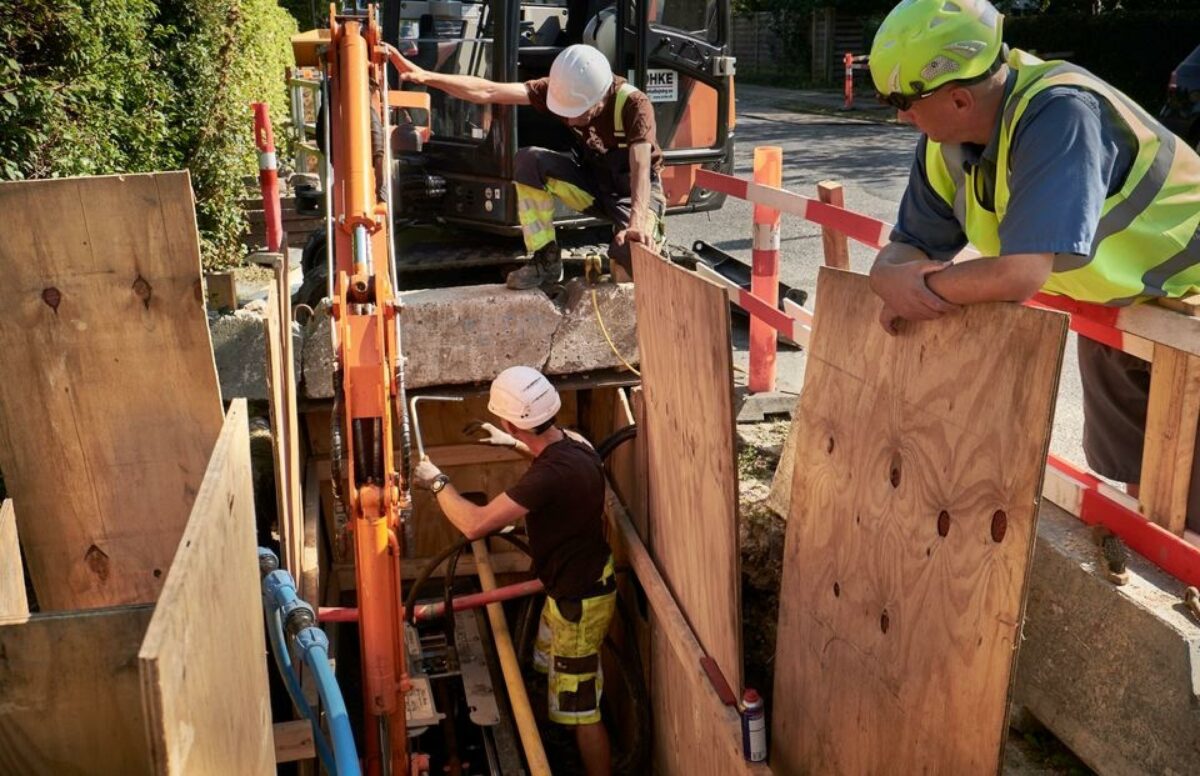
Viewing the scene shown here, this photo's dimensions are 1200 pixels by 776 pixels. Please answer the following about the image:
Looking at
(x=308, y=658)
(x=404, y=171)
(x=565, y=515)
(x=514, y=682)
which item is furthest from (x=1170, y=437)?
(x=404, y=171)

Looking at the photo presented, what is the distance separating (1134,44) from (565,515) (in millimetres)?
18334

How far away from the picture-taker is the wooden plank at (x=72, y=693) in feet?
6.15

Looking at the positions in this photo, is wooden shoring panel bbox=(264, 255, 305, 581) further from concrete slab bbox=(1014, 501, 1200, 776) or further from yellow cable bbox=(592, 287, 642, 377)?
concrete slab bbox=(1014, 501, 1200, 776)

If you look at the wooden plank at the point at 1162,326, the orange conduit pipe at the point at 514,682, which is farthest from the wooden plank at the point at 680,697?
the wooden plank at the point at 1162,326

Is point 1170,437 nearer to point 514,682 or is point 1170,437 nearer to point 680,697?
point 680,697

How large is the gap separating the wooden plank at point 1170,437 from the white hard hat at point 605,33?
417cm

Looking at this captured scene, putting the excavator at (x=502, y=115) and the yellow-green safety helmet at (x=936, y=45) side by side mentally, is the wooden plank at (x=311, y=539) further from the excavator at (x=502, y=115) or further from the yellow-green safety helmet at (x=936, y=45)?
the yellow-green safety helmet at (x=936, y=45)

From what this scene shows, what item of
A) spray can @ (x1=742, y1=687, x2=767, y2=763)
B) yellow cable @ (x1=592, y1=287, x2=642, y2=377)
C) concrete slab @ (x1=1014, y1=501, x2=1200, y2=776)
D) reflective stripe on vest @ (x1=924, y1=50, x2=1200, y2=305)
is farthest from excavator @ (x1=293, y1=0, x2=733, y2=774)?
A: concrete slab @ (x1=1014, y1=501, x2=1200, y2=776)

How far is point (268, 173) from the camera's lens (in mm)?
9422

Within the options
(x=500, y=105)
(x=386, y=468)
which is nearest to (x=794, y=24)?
(x=500, y=105)

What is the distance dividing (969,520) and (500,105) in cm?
423

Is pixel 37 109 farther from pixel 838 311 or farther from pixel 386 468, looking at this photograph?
pixel 838 311

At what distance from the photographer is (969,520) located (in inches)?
90.7

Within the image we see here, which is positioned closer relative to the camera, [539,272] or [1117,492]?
[1117,492]
